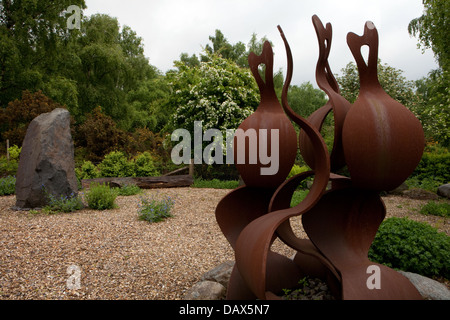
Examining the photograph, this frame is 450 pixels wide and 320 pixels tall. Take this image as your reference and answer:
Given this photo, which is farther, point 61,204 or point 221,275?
point 61,204

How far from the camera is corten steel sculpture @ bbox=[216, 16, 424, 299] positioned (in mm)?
→ 2021

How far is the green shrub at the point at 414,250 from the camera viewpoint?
3.18 metres

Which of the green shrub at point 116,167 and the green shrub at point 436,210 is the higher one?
the green shrub at point 116,167

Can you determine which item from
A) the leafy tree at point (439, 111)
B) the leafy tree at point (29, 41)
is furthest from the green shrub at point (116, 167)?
the leafy tree at point (439, 111)

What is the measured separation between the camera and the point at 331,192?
7.94 feet

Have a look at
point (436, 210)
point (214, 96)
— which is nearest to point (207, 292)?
point (436, 210)

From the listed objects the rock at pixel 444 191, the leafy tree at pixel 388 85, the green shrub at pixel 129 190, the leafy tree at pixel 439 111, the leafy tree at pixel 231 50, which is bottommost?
the green shrub at pixel 129 190

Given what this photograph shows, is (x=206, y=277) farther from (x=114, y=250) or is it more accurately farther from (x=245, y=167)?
(x=114, y=250)

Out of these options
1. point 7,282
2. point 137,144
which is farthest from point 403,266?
point 137,144

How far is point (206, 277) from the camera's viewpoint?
3.17 meters

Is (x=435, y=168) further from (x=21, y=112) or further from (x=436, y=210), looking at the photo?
(x=21, y=112)

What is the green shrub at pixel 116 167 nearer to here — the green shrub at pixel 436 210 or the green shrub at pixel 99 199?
the green shrub at pixel 99 199

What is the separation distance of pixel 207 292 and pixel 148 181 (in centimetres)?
773

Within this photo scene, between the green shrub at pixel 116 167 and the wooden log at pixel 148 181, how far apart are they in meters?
0.84
